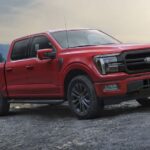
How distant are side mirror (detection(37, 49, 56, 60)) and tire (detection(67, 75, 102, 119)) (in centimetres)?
80

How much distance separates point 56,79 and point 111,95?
1491 millimetres

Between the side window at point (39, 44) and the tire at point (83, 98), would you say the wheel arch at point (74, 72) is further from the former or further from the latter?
the side window at point (39, 44)

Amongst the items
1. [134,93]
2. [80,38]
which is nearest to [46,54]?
[80,38]

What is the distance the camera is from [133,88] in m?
9.80

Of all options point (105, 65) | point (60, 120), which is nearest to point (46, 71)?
point (60, 120)

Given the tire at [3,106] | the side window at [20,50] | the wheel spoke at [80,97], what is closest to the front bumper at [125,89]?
the wheel spoke at [80,97]

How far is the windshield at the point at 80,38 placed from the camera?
11055 millimetres

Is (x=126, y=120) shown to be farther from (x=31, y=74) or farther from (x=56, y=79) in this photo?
(x=31, y=74)

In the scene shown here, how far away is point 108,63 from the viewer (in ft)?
31.9

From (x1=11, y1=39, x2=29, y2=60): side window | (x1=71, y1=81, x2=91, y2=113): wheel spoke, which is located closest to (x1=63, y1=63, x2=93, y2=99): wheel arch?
(x1=71, y1=81, x2=91, y2=113): wheel spoke

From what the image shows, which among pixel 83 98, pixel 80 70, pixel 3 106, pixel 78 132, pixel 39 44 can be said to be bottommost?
pixel 3 106

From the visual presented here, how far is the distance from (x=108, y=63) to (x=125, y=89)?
550 mm

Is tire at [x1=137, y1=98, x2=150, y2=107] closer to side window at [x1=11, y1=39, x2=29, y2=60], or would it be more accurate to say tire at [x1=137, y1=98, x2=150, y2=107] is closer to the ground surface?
the ground surface

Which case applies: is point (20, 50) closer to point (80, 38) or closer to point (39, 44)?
point (39, 44)
